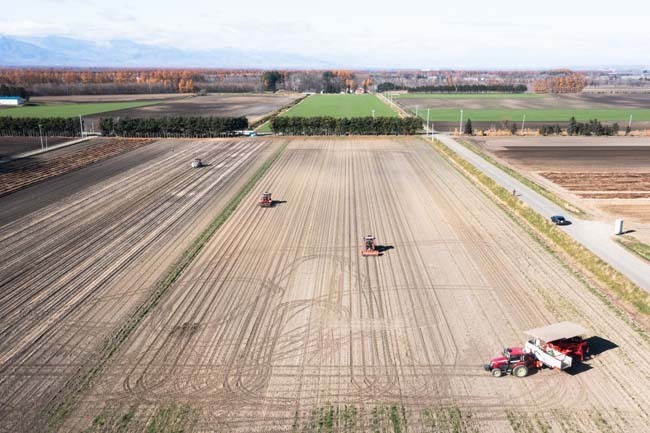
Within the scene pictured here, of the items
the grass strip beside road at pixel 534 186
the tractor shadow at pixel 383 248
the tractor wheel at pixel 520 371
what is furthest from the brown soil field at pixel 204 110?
the tractor wheel at pixel 520 371

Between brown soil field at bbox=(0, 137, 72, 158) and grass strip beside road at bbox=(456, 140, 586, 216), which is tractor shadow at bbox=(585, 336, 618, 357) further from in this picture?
brown soil field at bbox=(0, 137, 72, 158)

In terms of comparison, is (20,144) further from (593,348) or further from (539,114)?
(539,114)

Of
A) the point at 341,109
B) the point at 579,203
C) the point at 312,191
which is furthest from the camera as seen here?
the point at 341,109

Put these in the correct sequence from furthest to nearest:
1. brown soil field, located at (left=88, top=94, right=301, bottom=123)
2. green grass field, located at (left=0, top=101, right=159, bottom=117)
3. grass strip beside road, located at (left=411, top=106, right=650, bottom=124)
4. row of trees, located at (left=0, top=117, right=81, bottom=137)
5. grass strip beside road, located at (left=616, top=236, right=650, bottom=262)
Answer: brown soil field, located at (left=88, top=94, right=301, bottom=123) < green grass field, located at (left=0, top=101, right=159, bottom=117) < grass strip beside road, located at (left=411, top=106, right=650, bottom=124) < row of trees, located at (left=0, top=117, right=81, bottom=137) < grass strip beside road, located at (left=616, top=236, right=650, bottom=262)

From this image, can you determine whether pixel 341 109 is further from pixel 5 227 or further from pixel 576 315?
pixel 576 315

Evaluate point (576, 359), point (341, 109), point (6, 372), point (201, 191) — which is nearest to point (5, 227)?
point (201, 191)

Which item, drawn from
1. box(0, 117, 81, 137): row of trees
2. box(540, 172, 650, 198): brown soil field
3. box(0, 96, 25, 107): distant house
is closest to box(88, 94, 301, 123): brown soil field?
box(0, 117, 81, 137): row of trees
